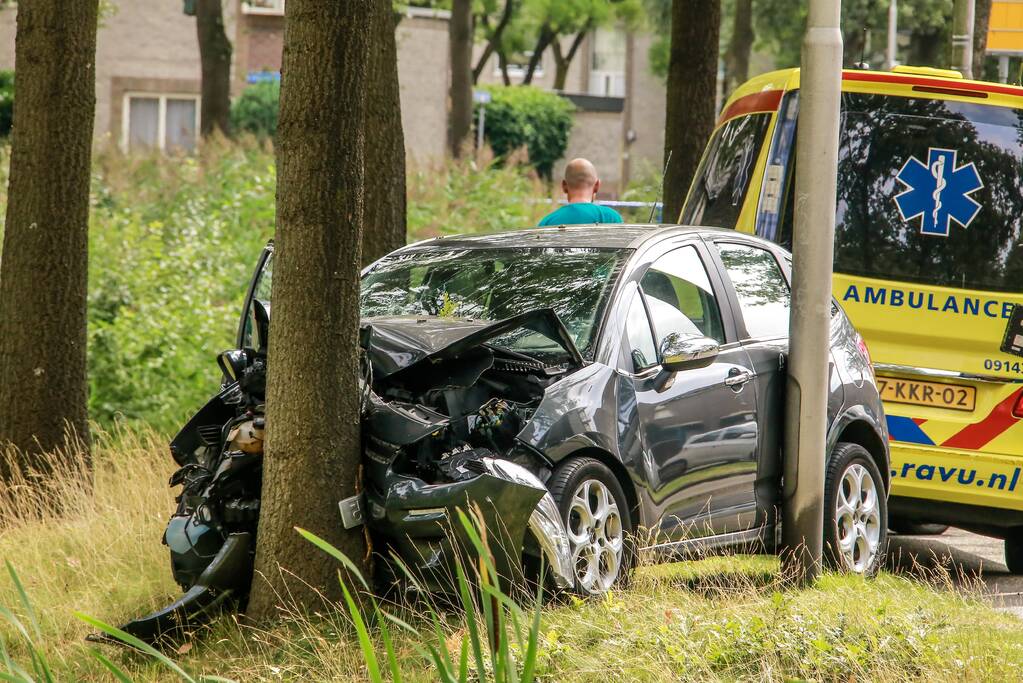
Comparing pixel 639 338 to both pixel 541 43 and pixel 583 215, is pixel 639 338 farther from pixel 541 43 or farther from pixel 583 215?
pixel 541 43

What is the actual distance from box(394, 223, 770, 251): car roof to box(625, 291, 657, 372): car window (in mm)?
335

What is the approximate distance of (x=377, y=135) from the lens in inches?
389

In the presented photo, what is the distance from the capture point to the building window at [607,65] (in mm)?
63406

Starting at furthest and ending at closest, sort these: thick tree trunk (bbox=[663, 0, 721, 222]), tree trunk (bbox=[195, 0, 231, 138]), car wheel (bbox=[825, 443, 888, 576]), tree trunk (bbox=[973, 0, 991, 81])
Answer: tree trunk (bbox=[195, 0, 231, 138]) < tree trunk (bbox=[973, 0, 991, 81]) < thick tree trunk (bbox=[663, 0, 721, 222]) < car wheel (bbox=[825, 443, 888, 576])

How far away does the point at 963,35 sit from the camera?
15.9m

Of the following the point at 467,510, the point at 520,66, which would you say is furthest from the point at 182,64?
the point at 467,510

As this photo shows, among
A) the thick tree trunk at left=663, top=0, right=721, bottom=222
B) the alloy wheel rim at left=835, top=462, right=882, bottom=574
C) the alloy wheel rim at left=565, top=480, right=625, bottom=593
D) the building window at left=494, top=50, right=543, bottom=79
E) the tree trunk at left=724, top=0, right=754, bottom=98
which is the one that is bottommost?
the alloy wheel rim at left=835, top=462, right=882, bottom=574

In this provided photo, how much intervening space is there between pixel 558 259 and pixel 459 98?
910 inches

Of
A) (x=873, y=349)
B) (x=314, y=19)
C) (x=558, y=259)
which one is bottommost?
(x=873, y=349)

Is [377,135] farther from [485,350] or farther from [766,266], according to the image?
[485,350]

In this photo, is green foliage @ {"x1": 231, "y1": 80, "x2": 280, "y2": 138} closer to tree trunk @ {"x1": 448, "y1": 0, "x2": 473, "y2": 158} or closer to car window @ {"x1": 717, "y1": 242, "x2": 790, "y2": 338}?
tree trunk @ {"x1": 448, "y1": 0, "x2": 473, "y2": 158}

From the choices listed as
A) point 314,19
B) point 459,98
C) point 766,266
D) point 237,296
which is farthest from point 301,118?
point 459,98

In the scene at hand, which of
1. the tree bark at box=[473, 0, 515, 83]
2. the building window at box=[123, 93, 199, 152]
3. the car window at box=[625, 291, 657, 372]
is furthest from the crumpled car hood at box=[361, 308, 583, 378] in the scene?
the tree bark at box=[473, 0, 515, 83]

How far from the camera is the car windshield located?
20.9 feet
